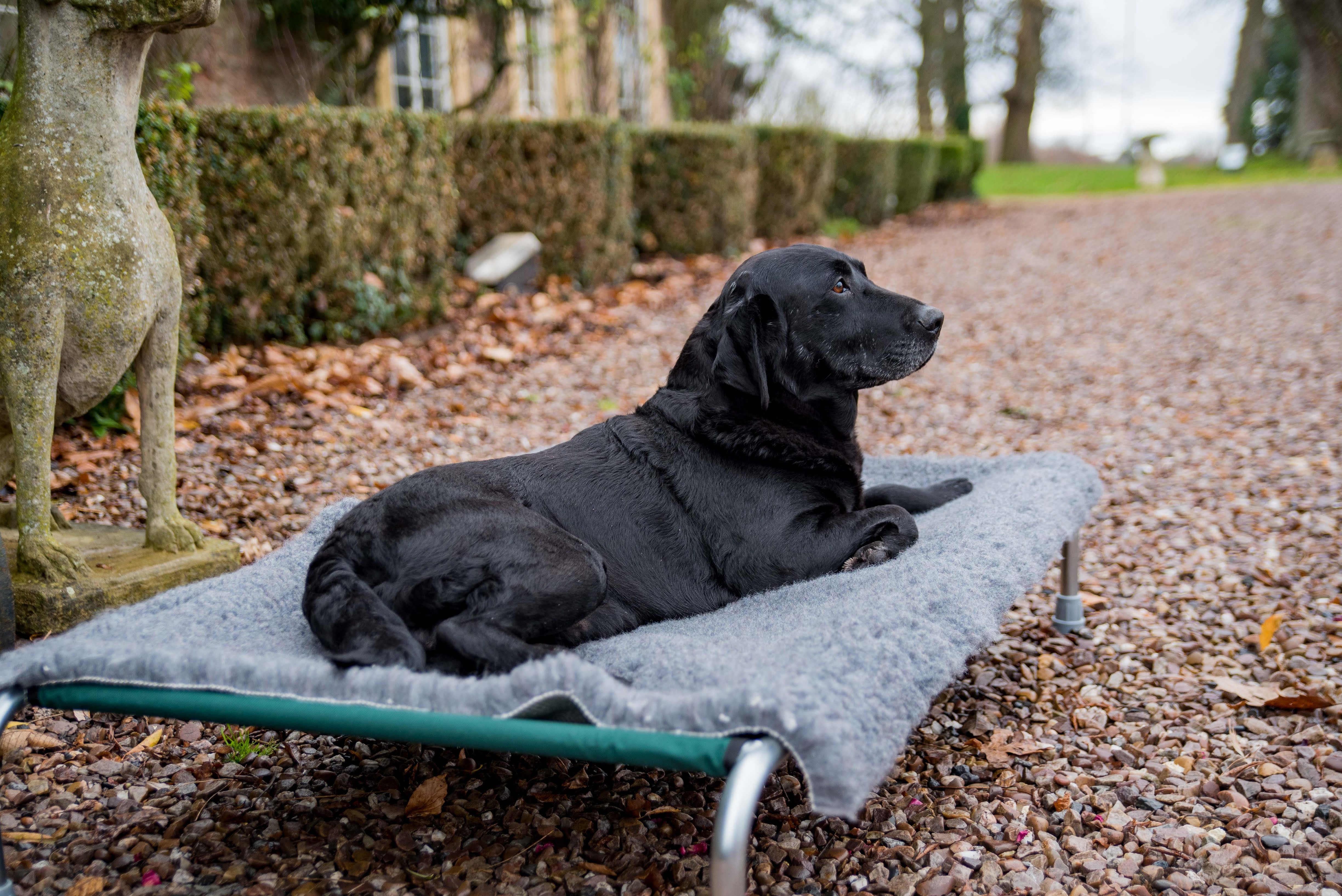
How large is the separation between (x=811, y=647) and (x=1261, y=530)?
292 cm

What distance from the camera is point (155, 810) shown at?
7.66 feet

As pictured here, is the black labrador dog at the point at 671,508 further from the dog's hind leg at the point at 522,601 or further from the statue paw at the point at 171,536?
the statue paw at the point at 171,536

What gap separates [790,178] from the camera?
36.6 feet

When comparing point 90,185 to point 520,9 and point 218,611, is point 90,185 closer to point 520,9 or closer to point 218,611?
point 218,611

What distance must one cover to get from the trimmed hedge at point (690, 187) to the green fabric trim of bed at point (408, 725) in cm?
742

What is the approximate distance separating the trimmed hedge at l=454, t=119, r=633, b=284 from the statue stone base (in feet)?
14.6

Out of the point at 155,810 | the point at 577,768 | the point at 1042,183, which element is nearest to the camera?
the point at 155,810

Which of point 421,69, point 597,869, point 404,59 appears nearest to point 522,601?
point 597,869

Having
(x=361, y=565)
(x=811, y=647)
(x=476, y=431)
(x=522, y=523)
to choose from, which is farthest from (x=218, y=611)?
(x=476, y=431)

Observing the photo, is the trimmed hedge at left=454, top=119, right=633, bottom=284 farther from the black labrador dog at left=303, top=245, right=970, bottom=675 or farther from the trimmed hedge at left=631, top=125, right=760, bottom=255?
the black labrador dog at left=303, top=245, right=970, bottom=675

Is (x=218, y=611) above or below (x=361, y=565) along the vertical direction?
below

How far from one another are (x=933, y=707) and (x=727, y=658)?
1.11 meters

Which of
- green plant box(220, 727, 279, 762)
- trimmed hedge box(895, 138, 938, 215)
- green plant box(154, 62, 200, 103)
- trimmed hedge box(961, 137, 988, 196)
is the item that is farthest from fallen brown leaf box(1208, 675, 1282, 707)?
trimmed hedge box(961, 137, 988, 196)

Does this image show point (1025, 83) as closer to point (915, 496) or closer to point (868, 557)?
point (915, 496)
